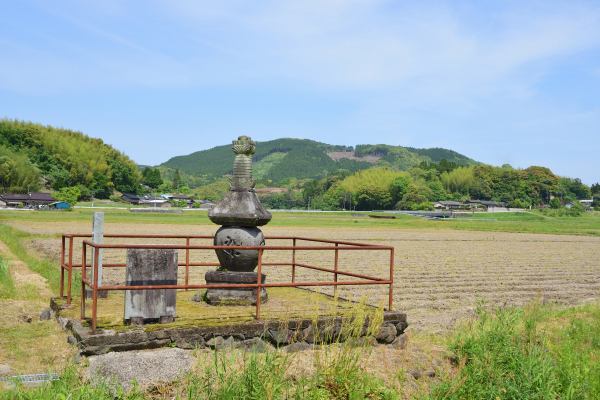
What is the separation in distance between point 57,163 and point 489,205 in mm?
109869

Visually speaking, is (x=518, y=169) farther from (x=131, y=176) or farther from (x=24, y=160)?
(x=24, y=160)

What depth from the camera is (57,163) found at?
142125mm

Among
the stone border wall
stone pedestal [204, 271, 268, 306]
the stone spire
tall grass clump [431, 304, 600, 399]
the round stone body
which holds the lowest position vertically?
tall grass clump [431, 304, 600, 399]

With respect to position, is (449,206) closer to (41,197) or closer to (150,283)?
(41,197)

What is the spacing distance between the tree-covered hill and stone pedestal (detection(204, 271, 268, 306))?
388ft

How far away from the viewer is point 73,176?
455 ft

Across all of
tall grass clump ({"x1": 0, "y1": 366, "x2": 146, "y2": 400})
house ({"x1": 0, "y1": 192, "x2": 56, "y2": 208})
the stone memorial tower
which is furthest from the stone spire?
house ({"x1": 0, "y1": 192, "x2": 56, "y2": 208})

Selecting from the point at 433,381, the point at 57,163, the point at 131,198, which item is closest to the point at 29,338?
the point at 433,381

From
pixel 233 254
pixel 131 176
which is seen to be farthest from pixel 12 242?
pixel 131 176

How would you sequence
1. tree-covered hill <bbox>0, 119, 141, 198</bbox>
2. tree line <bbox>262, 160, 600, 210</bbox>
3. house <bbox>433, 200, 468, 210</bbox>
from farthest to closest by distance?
tree line <bbox>262, 160, 600, 210</bbox>
house <bbox>433, 200, 468, 210</bbox>
tree-covered hill <bbox>0, 119, 141, 198</bbox>

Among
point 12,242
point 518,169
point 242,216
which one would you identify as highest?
point 518,169

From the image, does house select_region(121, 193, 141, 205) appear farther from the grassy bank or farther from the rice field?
the grassy bank

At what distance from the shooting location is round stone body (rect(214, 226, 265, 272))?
405 inches

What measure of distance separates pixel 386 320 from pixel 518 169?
169256mm
